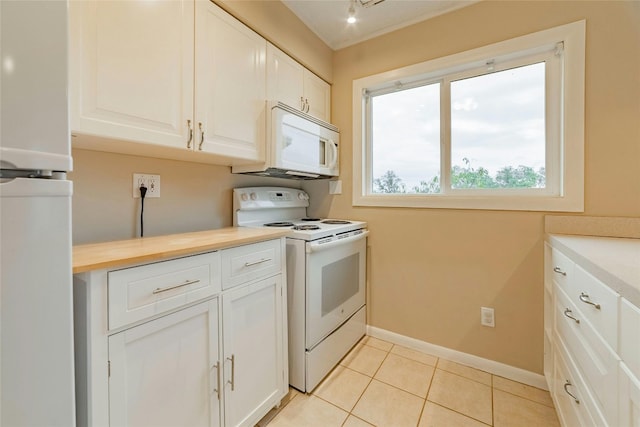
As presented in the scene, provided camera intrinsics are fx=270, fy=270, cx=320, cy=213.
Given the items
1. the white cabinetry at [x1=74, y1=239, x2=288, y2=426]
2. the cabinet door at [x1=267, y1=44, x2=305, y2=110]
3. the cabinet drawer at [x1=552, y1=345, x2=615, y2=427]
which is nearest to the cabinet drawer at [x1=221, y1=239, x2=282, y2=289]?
the white cabinetry at [x1=74, y1=239, x2=288, y2=426]

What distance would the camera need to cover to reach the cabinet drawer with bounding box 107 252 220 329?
0.83 metres

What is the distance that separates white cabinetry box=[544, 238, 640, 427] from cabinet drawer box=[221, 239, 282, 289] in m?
1.22

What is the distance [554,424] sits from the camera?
53.3 inches

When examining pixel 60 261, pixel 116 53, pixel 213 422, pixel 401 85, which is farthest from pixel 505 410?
pixel 116 53

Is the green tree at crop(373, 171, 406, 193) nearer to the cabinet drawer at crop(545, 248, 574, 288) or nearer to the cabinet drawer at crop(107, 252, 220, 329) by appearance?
the cabinet drawer at crop(545, 248, 574, 288)

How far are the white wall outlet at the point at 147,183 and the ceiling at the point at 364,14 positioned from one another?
4.66 ft

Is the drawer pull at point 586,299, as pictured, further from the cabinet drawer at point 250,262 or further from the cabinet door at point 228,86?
the cabinet door at point 228,86

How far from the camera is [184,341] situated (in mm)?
1017

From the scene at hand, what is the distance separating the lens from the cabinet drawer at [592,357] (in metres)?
0.73

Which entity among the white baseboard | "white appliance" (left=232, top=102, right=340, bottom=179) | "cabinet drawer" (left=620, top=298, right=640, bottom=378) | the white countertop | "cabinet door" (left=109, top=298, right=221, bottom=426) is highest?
"white appliance" (left=232, top=102, right=340, bottom=179)

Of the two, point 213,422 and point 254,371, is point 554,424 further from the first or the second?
point 213,422

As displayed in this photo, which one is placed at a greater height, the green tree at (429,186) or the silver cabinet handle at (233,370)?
the green tree at (429,186)

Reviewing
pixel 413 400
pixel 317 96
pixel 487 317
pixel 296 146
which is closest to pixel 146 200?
pixel 296 146

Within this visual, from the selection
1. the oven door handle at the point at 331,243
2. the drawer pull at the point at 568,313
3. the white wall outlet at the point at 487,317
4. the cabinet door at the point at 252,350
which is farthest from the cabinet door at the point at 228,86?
the white wall outlet at the point at 487,317
